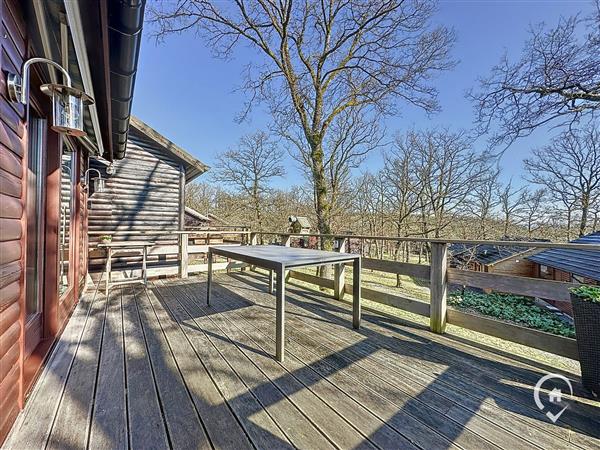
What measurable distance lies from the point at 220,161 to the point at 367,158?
783cm

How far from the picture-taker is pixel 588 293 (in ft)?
5.72

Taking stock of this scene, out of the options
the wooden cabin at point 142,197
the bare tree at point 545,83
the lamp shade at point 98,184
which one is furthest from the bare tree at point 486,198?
the lamp shade at point 98,184

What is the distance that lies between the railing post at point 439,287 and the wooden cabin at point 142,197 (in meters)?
5.28

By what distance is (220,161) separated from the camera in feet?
48.3

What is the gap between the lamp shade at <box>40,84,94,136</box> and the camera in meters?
1.45

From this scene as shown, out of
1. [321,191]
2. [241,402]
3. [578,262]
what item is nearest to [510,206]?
[578,262]

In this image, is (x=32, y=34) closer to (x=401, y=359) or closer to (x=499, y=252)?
(x=401, y=359)

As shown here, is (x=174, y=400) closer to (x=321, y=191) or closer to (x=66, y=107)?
(x=66, y=107)

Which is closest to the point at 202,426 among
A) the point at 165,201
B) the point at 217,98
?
the point at 165,201

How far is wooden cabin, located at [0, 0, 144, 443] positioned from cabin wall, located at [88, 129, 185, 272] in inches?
144

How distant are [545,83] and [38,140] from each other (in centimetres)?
975

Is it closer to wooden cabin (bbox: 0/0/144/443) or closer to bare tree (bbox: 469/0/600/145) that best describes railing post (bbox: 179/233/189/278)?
wooden cabin (bbox: 0/0/144/443)

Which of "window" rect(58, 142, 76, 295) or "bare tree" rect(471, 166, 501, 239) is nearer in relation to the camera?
"window" rect(58, 142, 76, 295)

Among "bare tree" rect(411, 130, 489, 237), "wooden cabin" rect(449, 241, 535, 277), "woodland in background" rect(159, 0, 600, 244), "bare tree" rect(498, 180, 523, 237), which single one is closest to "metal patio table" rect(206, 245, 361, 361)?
"woodland in background" rect(159, 0, 600, 244)
